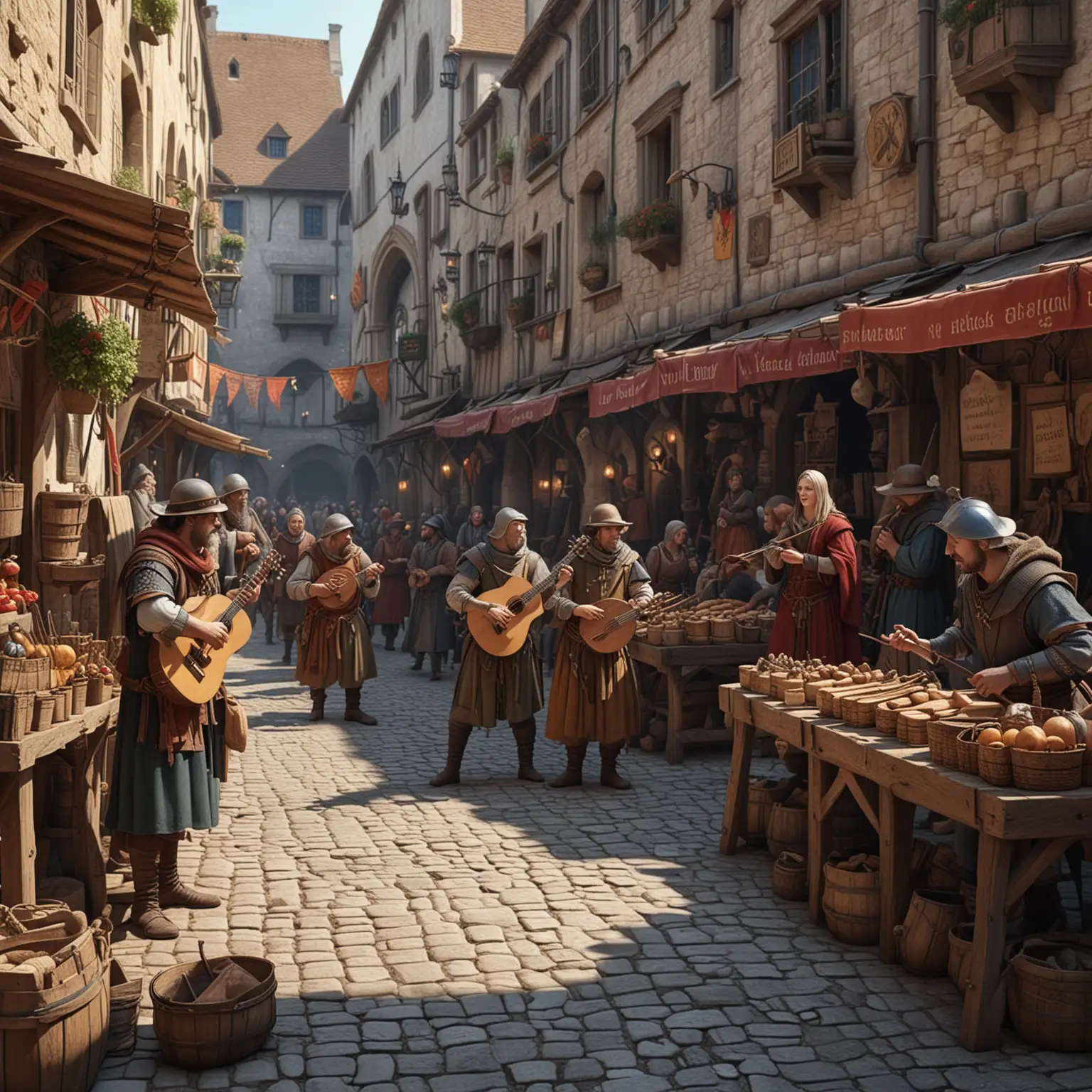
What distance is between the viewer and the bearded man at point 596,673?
8500mm

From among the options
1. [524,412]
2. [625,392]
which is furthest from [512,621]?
[524,412]

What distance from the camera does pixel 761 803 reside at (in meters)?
6.92

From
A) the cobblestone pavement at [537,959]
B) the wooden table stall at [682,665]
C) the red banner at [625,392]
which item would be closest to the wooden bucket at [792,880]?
the cobblestone pavement at [537,959]

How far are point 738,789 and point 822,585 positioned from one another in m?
1.97

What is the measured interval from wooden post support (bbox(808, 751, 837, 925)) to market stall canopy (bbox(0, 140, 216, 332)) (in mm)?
4120

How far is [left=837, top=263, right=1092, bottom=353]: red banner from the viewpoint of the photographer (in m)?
6.77

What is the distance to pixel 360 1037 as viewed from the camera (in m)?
4.50

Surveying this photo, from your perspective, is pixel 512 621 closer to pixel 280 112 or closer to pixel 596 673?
pixel 596 673

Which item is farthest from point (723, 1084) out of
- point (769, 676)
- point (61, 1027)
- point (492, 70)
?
point (492, 70)

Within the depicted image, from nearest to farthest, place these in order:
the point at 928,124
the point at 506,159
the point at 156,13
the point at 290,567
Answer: the point at 928,124 < the point at 156,13 < the point at 290,567 < the point at 506,159

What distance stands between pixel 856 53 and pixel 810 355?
11.9 ft

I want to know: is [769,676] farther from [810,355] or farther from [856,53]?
[856,53]

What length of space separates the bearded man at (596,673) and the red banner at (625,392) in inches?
147

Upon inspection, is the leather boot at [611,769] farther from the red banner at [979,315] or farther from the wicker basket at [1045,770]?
the wicker basket at [1045,770]
